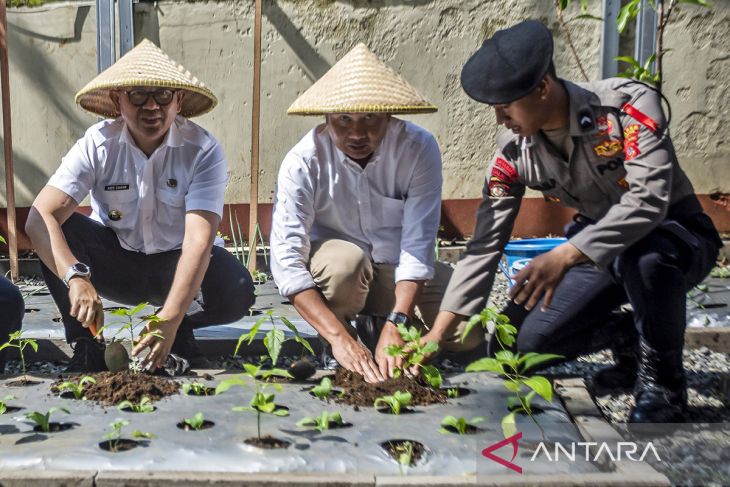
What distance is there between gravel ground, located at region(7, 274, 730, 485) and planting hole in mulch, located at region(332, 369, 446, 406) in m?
0.59

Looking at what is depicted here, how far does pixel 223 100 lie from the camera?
6215 mm

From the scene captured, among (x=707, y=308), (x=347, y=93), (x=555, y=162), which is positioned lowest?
(x=707, y=308)

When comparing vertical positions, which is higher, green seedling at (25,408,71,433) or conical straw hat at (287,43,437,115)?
conical straw hat at (287,43,437,115)

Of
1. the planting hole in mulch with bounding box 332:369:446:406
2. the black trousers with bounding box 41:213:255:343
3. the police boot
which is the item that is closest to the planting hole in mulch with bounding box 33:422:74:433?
the planting hole in mulch with bounding box 332:369:446:406

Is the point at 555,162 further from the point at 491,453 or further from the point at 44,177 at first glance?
the point at 44,177

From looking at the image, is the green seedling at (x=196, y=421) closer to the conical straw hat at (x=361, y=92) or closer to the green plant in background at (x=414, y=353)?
the green plant in background at (x=414, y=353)

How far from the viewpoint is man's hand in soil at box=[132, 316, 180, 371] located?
119 inches

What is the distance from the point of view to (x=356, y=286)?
331 centimetres

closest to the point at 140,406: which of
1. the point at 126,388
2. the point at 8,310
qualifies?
the point at 126,388

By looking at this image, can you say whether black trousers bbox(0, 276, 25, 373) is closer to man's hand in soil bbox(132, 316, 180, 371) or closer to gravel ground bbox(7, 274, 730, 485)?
gravel ground bbox(7, 274, 730, 485)

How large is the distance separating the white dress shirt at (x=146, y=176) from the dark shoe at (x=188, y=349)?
1.21 ft

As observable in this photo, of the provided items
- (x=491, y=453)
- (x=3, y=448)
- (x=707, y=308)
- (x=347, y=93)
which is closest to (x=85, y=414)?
(x=3, y=448)

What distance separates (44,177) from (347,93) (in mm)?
3905

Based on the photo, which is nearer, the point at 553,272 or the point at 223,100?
the point at 553,272
